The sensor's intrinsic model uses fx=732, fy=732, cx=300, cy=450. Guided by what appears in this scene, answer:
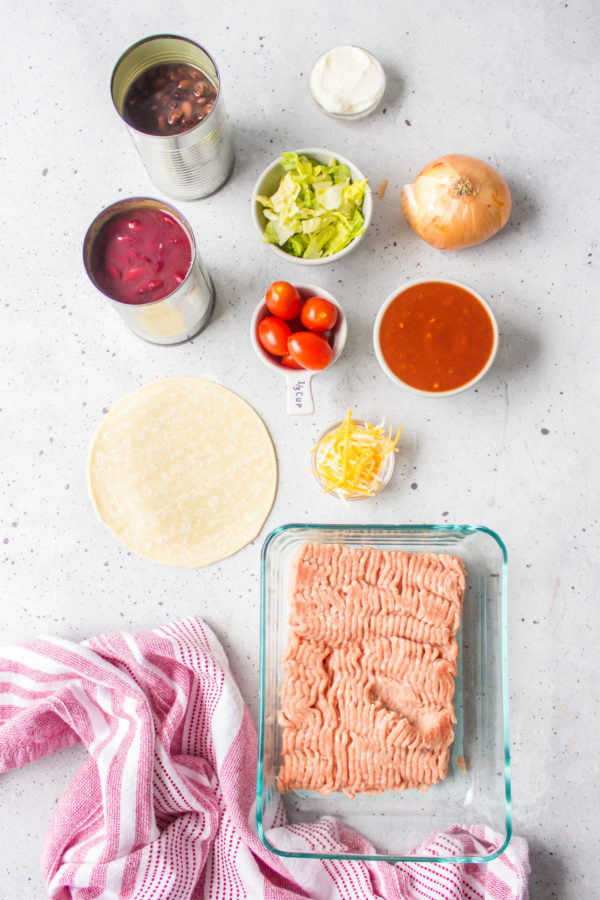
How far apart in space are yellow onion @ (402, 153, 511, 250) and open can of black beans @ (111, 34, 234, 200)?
1.50 feet

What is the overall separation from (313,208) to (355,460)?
0.56m

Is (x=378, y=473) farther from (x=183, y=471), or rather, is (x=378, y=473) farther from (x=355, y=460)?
(x=183, y=471)

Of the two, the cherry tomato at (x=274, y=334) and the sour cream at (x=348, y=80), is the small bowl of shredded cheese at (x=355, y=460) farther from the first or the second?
the sour cream at (x=348, y=80)

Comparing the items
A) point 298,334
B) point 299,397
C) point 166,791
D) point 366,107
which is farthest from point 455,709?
point 366,107

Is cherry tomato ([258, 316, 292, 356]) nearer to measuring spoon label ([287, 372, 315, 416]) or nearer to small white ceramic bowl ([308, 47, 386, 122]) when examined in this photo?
measuring spoon label ([287, 372, 315, 416])

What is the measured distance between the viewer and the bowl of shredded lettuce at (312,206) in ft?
5.27

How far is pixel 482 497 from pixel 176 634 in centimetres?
76

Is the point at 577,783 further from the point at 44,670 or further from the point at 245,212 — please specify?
the point at 245,212

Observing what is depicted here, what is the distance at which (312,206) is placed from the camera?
5.31 feet

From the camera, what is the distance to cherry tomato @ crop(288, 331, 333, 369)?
154 centimetres

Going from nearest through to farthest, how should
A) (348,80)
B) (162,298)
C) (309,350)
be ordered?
1. (162,298)
2. (309,350)
3. (348,80)

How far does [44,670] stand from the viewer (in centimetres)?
165

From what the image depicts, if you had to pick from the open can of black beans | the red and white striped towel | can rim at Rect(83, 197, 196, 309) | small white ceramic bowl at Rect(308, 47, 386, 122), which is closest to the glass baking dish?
the red and white striped towel

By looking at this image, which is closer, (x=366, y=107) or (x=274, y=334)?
(x=274, y=334)
